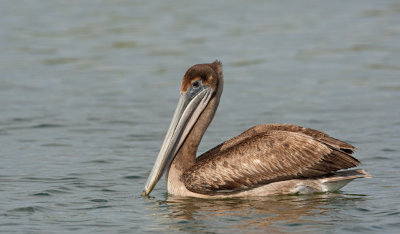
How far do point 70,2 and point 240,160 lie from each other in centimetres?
1549

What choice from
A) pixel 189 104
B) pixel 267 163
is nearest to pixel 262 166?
pixel 267 163

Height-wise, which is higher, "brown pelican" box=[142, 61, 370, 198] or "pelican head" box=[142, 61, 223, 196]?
"pelican head" box=[142, 61, 223, 196]

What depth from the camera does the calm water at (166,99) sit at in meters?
8.57

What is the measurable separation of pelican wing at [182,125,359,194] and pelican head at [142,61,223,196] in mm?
324

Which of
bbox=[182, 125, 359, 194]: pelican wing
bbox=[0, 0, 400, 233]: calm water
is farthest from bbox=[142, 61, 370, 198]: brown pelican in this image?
bbox=[0, 0, 400, 233]: calm water

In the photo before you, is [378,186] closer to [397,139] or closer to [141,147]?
[397,139]

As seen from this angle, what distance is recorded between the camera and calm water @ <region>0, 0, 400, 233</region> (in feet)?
28.1

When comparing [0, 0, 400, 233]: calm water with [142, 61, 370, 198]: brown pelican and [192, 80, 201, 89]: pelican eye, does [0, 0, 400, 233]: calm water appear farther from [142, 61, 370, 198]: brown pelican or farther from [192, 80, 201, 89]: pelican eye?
[192, 80, 201, 89]: pelican eye

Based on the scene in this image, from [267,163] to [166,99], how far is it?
5.62 metres

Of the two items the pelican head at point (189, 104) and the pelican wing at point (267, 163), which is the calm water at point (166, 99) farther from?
the pelican head at point (189, 104)

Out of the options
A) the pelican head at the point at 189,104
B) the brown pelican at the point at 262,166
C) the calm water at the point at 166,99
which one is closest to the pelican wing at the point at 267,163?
the brown pelican at the point at 262,166

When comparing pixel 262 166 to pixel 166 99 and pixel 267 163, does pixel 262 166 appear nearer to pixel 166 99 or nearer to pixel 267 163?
pixel 267 163

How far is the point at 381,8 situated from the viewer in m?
21.9

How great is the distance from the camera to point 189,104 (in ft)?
31.3
